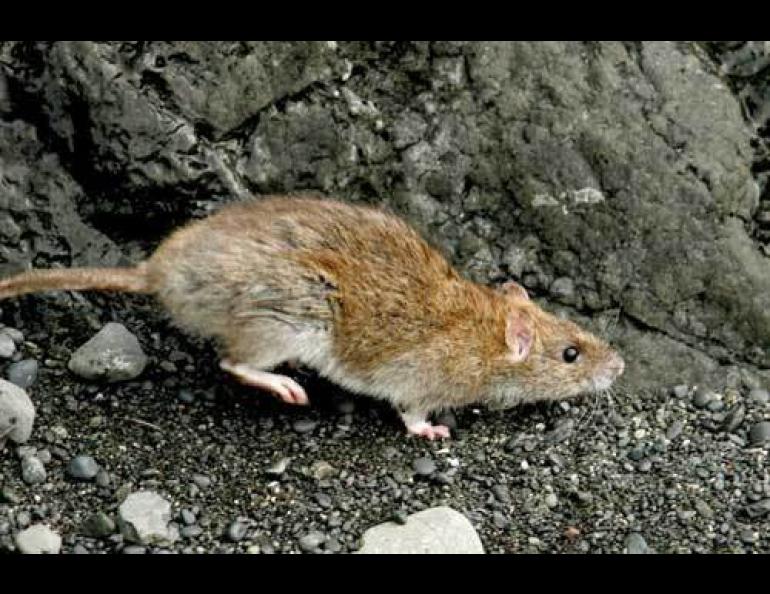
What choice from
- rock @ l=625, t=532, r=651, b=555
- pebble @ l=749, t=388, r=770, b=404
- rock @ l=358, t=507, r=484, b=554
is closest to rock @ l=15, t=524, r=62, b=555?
rock @ l=358, t=507, r=484, b=554

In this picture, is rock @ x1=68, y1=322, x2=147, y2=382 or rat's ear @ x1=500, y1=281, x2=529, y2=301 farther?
rat's ear @ x1=500, y1=281, x2=529, y2=301

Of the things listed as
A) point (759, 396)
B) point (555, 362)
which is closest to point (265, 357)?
point (555, 362)

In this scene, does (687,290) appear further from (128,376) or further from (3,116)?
(3,116)

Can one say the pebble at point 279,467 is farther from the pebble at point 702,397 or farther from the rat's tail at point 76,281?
the pebble at point 702,397

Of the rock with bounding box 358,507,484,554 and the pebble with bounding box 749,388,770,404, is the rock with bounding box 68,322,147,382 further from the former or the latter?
the pebble with bounding box 749,388,770,404

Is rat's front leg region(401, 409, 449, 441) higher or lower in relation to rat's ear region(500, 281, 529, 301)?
lower

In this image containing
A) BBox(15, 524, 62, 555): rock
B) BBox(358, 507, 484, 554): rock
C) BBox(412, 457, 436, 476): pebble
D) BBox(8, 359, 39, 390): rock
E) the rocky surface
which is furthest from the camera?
the rocky surface

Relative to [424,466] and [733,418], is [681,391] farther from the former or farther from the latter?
[424,466]
